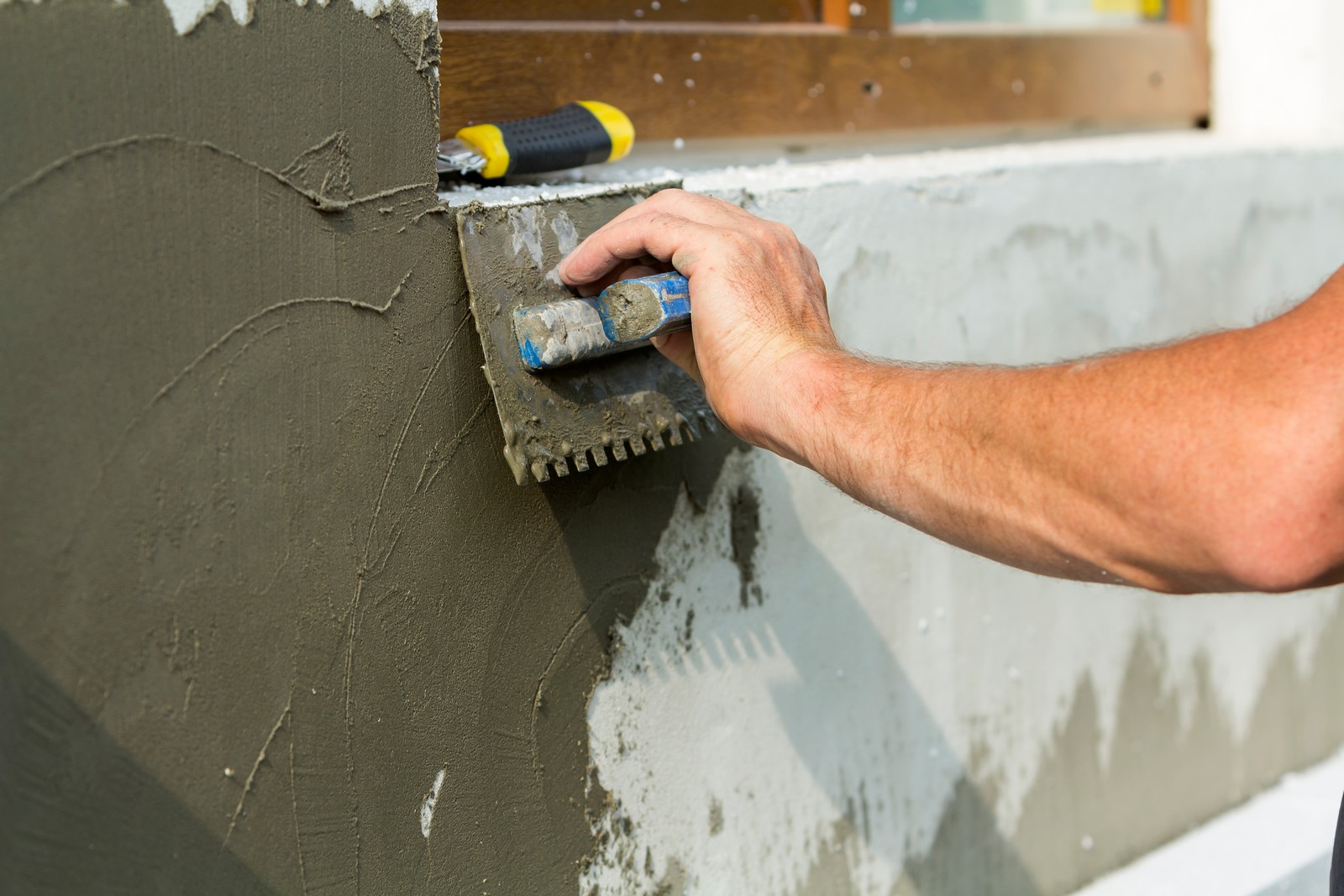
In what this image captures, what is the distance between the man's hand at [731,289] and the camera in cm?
104

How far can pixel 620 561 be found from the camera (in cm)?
130

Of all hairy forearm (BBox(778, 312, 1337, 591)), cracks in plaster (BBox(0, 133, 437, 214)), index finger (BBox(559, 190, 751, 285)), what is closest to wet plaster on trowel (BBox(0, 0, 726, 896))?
cracks in plaster (BBox(0, 133, 437, 214))

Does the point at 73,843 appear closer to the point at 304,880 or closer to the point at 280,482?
the point at 304,880

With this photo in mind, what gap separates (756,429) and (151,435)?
21.1 inches

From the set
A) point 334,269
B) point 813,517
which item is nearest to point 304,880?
point 334,269

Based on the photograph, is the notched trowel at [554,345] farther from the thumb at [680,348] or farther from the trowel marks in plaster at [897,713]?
the trowel marks in plaster at [897,713]

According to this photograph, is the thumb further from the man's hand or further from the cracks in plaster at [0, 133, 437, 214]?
the cracks in plaster at [0, 133, 437, 214]

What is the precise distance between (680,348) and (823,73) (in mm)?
842

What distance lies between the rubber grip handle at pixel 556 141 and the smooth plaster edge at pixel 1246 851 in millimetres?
1578

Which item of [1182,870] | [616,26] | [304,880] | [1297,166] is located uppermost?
[616,26]

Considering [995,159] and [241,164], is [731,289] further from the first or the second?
[995,159]

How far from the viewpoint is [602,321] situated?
3.68ft

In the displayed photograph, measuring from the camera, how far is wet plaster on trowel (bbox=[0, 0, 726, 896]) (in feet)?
2.79

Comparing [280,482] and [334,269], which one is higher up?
[334,269]
